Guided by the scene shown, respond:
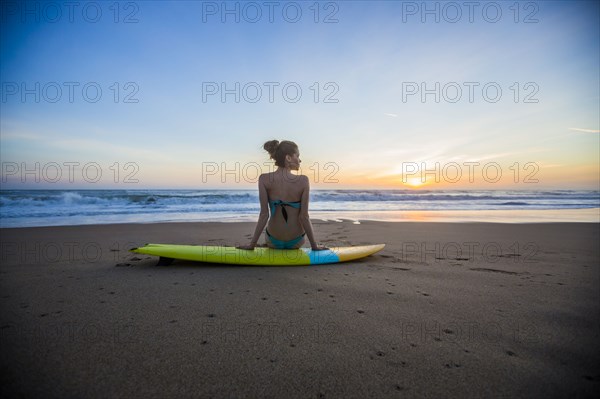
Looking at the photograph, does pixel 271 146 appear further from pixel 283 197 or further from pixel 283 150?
pixel 283 197

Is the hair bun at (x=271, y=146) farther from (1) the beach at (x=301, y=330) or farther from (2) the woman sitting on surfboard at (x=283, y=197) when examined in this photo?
(1) the beach at (x=301, y=330)

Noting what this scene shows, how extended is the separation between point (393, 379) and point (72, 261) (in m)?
4.02

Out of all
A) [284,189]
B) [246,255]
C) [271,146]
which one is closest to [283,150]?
[271,146]

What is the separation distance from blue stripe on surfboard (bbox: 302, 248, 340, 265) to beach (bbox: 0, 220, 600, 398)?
135 millimetres

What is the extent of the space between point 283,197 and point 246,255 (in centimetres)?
82

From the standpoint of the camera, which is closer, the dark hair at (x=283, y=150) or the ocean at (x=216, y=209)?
the dark hair at (x=283, y=150)

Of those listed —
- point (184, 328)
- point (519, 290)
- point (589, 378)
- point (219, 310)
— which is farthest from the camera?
point (519, 290)

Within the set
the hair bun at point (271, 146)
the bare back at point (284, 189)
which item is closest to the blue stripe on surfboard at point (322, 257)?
the bare back at point (284, 189)

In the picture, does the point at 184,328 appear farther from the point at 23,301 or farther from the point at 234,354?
the point at 23,301

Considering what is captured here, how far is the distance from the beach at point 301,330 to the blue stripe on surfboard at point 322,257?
13 cm

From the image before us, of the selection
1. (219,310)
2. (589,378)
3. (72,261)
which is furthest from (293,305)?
(72,261)

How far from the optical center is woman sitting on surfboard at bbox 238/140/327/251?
138 inches

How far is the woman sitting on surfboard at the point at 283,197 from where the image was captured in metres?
3.49

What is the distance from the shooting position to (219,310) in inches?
83.3
